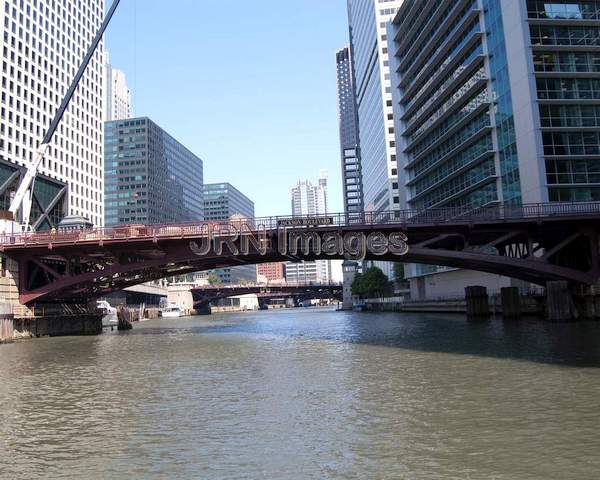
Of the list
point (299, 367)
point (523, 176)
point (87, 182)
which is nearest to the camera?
point (299, 367)

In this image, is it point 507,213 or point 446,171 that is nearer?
point 507,213

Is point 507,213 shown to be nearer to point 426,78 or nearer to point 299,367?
point 299,367

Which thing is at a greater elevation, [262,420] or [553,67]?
[553,67]

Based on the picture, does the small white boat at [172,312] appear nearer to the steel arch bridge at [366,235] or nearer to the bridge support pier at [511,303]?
the steel arch bridge at [366,235]

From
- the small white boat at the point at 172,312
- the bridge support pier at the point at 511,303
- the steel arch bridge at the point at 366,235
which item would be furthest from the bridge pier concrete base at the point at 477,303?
the small white boat at the point at 172,312

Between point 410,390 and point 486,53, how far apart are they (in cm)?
7844

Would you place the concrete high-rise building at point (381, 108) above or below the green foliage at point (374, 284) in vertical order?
above

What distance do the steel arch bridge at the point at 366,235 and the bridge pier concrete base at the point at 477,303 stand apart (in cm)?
1310

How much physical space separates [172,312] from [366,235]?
125 metres

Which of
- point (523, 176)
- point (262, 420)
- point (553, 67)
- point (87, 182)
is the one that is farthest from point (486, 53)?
point (87, 182)

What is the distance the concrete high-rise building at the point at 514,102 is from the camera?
258ft

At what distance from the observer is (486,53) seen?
88000 mm

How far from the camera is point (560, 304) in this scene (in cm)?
5659

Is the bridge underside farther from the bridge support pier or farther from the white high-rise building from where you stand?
the white high-rise building
